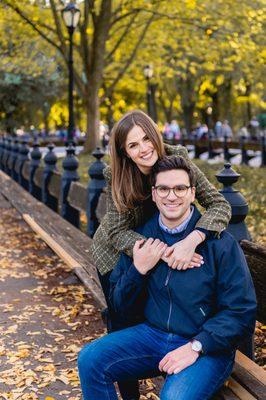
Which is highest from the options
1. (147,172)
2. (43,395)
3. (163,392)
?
(147,172)

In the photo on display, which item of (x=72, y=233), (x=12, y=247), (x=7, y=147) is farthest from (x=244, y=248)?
(x=7, y=147)

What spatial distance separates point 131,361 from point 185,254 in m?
0.61

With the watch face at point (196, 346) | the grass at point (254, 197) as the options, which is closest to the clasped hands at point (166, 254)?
the watch face at point (196, 346)

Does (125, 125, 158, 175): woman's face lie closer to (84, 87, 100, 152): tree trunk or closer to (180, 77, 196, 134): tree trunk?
(84, 87, 100, 152): tree trunk

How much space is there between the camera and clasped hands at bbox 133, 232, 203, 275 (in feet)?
10.3

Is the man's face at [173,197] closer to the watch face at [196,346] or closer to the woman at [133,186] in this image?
the woman at [133,186]

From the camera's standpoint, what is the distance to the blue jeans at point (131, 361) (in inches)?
121

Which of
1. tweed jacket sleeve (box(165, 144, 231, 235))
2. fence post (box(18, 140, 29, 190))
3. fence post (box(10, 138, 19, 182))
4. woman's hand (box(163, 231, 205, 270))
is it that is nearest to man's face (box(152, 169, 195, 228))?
woman's hand (box(163, 231, 205, 270))

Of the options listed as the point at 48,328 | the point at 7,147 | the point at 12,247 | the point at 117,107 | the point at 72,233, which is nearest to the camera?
the point at 48,328

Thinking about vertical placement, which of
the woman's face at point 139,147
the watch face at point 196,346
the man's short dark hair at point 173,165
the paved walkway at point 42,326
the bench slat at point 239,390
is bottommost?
the paved walkway at point 42,326

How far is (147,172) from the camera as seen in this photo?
3.73 meters

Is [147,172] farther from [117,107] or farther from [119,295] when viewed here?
[117,107]

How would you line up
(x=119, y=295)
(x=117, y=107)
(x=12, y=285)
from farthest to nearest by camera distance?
(x=117, y=107) < (x=12, y=285) < (x=119, y=295)

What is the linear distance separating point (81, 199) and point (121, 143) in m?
5.18
